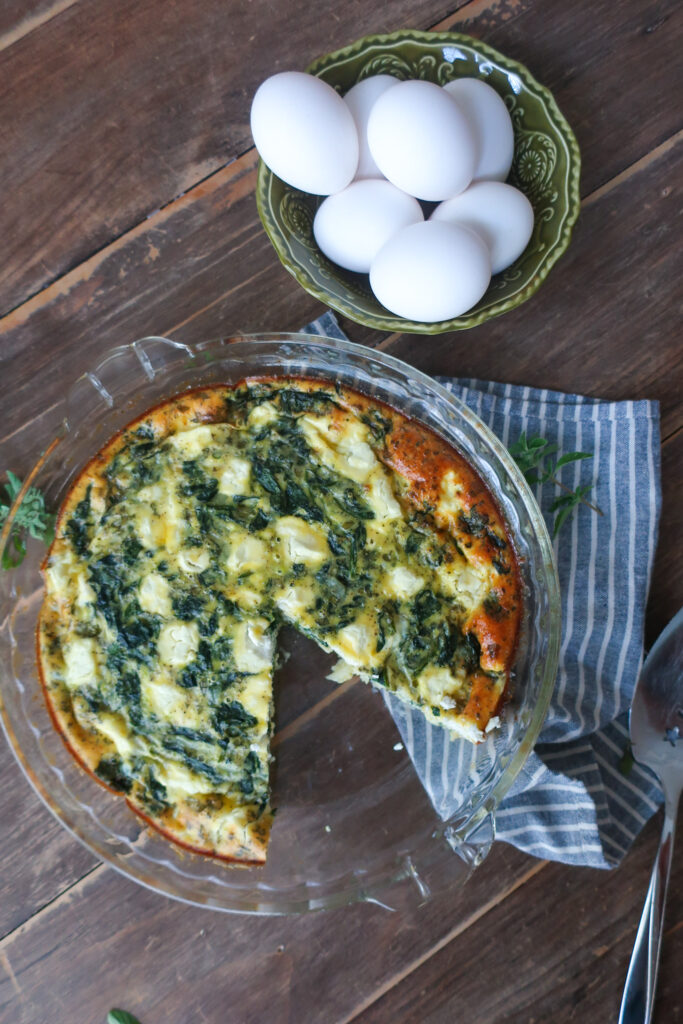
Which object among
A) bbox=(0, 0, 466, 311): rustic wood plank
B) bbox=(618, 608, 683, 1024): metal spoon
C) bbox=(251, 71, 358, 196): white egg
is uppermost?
bbox=(0, 0, 466, 311): rustic wood plank

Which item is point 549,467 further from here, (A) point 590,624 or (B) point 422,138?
(B) point 422,138

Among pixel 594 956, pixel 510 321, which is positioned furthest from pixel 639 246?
pixel 594 956

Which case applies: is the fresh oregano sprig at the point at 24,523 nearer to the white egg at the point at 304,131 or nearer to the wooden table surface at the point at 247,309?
the wooden table surface at the point at 247,309

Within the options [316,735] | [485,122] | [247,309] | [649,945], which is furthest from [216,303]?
[649,945]

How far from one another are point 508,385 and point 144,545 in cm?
106

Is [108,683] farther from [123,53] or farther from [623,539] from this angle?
[123,53]

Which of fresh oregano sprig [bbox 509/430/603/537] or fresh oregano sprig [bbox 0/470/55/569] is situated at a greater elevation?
fresh oregano sprig [bbox 0/470/55/569]

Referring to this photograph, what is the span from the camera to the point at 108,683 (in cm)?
194

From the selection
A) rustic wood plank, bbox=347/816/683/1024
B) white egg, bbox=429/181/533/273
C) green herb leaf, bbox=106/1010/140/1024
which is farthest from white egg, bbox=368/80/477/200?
green herb leaf, bbox=106/1010/140/1024

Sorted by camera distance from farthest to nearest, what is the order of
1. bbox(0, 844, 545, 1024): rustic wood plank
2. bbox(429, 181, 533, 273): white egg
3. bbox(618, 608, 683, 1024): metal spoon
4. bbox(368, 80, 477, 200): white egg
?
bbox(0, 844, 545, 1024): rustic wood plank < bbox(618, 608, 683, 1024): metal spoon < bbox(429, 181, 533, 273): white egg < bbox(368, 80, 477, 200): white egg

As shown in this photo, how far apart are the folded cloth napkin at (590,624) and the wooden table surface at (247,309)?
0.34ft

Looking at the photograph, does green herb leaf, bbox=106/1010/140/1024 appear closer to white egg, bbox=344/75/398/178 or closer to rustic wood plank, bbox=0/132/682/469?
rustic wood plank, bbox=0/132/682/469

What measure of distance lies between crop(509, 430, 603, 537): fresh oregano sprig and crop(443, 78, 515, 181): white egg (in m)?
0.68

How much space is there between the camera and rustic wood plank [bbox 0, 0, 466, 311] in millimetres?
2115
